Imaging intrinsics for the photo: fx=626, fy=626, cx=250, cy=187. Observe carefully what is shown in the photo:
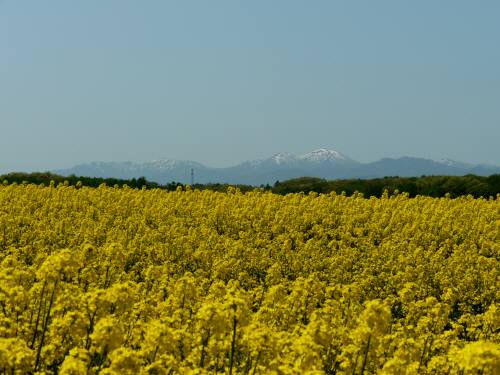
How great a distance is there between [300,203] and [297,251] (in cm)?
1109

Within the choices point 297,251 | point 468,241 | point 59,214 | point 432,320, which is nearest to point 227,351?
point 432,320

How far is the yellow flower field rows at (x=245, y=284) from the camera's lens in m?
8.68

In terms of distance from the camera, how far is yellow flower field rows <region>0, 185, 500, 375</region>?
8.68 m

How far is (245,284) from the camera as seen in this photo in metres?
19.9

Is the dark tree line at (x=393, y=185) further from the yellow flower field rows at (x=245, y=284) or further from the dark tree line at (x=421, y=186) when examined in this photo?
the yellow flower field rows at (x=245, y=284)

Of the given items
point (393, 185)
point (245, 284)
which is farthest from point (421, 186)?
point (245, 284)

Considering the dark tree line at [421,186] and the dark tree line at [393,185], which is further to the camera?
the dark tree line at [393,185]

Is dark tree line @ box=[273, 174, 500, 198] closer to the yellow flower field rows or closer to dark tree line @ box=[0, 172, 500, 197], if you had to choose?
dark tree line @ box=[0, 172, 500, 197]

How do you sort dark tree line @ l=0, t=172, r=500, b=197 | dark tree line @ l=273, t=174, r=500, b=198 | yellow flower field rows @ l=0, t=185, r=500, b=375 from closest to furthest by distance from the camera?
yellow flower field rows @ l=0, t=185, r=500, b=375
dark tree line @ l=273, t=174, r=500, b=198
dark tree line @ l=0, t=172, r=500, b=197

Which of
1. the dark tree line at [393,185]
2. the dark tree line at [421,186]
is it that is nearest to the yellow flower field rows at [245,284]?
the dark tree line at [393,185]

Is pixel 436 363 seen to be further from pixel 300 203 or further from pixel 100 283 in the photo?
pixel 300 203

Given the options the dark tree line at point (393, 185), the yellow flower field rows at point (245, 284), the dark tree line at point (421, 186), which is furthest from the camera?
the dark tree line at point (393, 185)

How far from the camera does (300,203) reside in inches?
1411

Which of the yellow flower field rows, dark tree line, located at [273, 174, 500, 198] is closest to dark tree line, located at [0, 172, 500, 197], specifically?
dark tree line, located at [273, 174, 500, 198]
